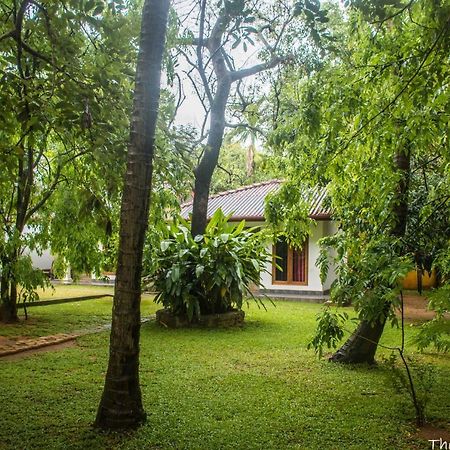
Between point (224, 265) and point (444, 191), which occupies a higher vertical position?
point (444, 191)

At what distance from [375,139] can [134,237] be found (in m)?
2.80

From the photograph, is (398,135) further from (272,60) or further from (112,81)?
(272,60)

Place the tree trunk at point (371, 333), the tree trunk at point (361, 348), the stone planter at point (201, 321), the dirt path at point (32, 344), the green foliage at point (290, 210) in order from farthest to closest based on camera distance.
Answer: the stone planter at point (201, 321) < the dirt path at point (32, 344) < the tree trunk at point (361, 348) < the tree trunk at point (371, 333) < the green foliage at point (290, 210)

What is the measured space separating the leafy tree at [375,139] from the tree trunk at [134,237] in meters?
1.53

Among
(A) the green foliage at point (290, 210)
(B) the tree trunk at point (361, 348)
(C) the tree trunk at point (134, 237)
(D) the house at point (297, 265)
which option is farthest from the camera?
(D) the house at point (297, 265)

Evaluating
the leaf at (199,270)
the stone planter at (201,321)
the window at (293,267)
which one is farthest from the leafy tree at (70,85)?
the window at (293,267)

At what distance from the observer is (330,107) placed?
5.11m

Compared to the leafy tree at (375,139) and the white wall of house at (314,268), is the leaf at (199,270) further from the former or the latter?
the white wall of house at (314,268)

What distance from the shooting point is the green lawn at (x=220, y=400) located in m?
4.01

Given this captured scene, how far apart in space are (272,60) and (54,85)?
7746 millimetres

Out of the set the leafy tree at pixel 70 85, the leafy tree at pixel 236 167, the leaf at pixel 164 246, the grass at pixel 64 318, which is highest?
the leafy tree at pixel 236 167

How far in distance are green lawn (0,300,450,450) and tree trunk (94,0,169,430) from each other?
0.30 m

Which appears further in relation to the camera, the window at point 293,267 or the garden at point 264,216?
the window at point 293,267

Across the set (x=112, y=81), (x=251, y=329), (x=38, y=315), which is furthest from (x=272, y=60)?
(x=38, y=315)
